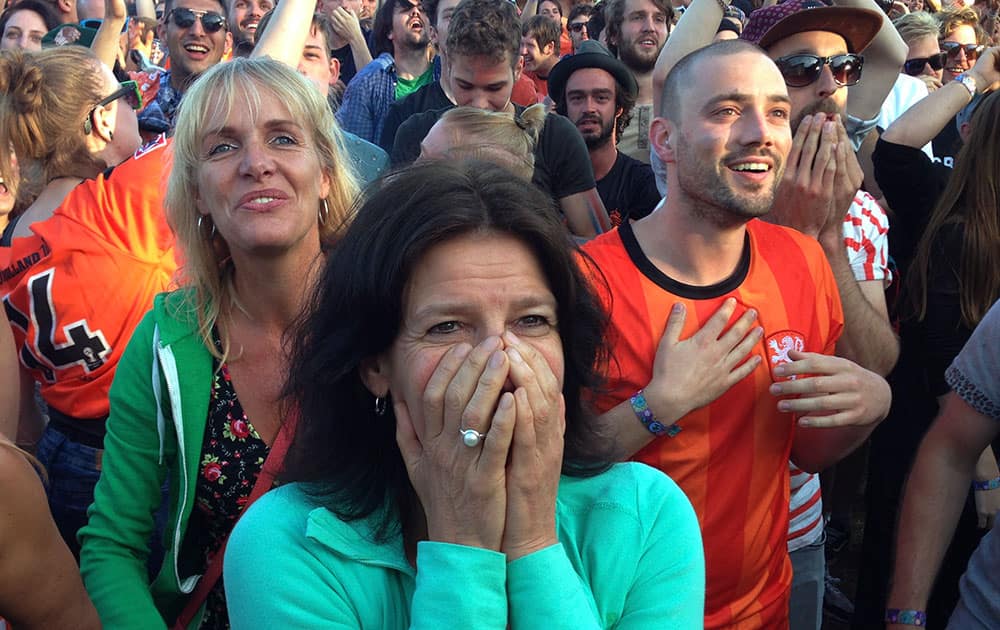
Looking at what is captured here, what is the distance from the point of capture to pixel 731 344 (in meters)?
2.35

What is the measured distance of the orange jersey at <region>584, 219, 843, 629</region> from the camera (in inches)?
94.1

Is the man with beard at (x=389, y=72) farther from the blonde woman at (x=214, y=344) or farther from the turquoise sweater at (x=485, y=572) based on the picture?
the turquoise sweater at (x=485, y=572)

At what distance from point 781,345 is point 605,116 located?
2.68 metres

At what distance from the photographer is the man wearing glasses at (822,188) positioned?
111 inches

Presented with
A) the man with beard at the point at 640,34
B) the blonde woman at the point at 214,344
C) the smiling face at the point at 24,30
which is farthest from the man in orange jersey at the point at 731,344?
the smiling face at the point at 24,30

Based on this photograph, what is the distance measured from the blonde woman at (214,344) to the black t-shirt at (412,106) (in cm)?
232

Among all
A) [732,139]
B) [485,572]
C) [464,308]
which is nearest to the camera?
[485,572]

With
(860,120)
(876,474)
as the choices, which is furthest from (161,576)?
(860,120)

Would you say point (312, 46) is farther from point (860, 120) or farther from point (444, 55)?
point (860, 120)

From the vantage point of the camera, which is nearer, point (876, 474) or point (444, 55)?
point (876, 474)

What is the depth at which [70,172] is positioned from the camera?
3.52 m

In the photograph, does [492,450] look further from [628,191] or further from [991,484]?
[628,191]

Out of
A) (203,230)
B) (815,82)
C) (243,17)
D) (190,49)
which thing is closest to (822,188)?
(815,82)

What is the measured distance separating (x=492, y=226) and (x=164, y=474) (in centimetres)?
119
